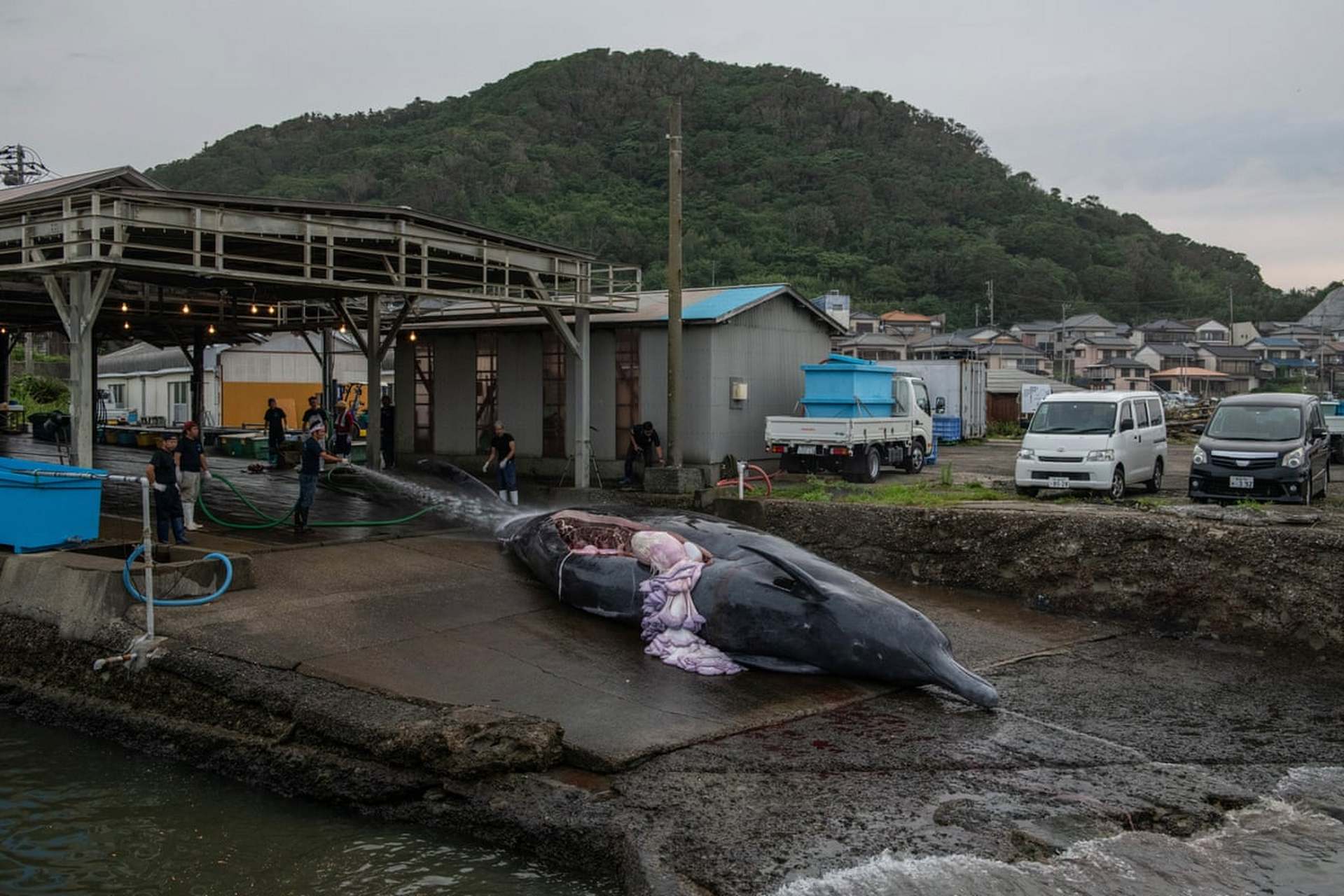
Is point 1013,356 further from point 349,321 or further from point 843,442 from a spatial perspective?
point 349,321

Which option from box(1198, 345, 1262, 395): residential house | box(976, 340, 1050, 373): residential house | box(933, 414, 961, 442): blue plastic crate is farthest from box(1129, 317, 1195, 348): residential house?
box(933, 414, 961, 442): blue plastic crate

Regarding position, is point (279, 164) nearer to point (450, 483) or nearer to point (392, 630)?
point (450, 483)

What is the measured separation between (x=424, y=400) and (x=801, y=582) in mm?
17614

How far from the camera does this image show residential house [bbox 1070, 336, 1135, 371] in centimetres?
9281

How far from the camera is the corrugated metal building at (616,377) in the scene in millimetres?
21781

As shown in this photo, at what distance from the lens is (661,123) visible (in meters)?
99.2

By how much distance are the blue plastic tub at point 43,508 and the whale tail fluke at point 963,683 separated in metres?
8.85

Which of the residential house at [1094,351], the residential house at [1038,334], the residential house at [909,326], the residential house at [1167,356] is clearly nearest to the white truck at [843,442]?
the residential house at [909,326]

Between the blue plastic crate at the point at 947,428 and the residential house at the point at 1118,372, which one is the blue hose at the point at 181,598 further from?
the residential house at the point at 1118,372

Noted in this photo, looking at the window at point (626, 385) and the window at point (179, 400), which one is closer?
the window at point (626, 385)

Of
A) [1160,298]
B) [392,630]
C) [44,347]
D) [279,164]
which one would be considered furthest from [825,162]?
[392,630]

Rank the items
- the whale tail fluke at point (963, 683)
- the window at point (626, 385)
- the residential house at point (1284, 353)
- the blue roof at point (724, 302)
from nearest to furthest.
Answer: the whale tail fluke at point (963, 683)
the blue roof at point (724, 302)
the window at point (626, 385)
the residential house at point (1284, 353)

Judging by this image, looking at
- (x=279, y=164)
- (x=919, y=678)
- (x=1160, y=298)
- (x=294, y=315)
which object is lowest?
(x=919, y=678)

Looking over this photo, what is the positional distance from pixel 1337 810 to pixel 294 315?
26551 millimetres
